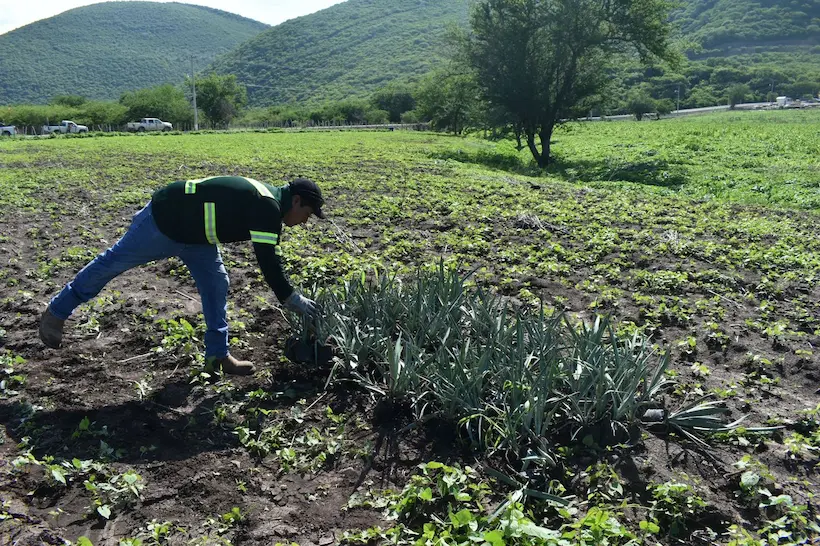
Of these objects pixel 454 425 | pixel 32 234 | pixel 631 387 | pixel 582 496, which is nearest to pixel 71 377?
pixel 454 425

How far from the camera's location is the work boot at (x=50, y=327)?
3963mm

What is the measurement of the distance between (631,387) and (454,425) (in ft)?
3.27

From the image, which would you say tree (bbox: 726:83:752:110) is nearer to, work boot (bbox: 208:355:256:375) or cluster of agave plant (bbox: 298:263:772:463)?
cluster of agave plant (bbox: 298:263:772:463)

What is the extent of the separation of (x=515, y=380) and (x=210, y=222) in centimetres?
209

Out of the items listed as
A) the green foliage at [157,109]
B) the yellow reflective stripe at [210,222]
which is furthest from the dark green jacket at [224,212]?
the green foliage at [157,109]

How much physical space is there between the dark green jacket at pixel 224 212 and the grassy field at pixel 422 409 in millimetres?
675

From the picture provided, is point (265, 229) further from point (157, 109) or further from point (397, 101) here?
point (397, 101)

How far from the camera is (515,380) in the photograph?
3.18 metres

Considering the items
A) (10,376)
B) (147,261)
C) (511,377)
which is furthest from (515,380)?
(10,376)

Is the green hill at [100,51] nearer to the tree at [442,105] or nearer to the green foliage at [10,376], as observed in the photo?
the tree at [442,105]

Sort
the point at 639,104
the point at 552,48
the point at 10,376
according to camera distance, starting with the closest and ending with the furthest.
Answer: the point at 10,376 → the point at 552,48 → the point at 639,104

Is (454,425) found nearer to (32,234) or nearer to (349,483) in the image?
(349,483)

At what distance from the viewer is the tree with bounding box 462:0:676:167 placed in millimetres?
18703

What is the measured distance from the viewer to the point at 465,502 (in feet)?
8.93
